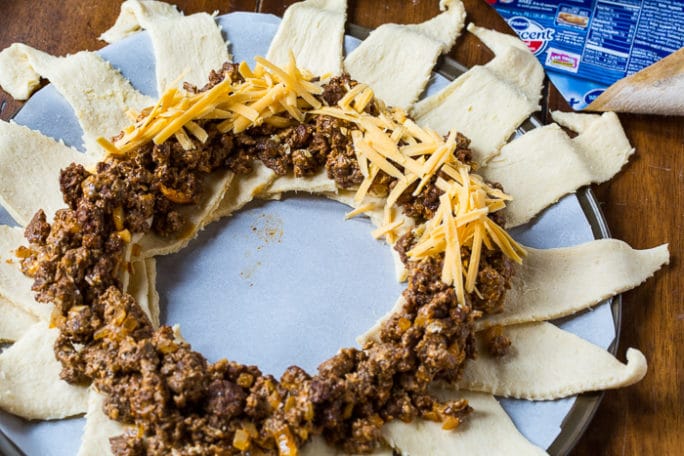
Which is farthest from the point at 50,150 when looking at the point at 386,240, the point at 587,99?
the point at 587,99

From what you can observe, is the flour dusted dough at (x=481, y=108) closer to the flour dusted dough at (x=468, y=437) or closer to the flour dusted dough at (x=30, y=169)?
the flour dusted dough at (x=468, y=437)

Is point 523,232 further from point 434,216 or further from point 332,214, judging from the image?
point 332,214

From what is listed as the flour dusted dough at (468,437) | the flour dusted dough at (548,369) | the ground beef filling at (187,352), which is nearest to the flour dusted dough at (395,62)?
the ground beef filling at (187,352)

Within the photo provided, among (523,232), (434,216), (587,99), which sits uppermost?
(434,216)

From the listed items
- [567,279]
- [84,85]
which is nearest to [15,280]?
[84,85]

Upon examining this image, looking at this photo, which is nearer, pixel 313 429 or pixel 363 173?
pixel 313 429

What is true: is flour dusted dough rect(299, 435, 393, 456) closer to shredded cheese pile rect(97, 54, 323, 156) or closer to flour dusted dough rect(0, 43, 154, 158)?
shredded cheese pile rect(97, 54, 323, 156)
